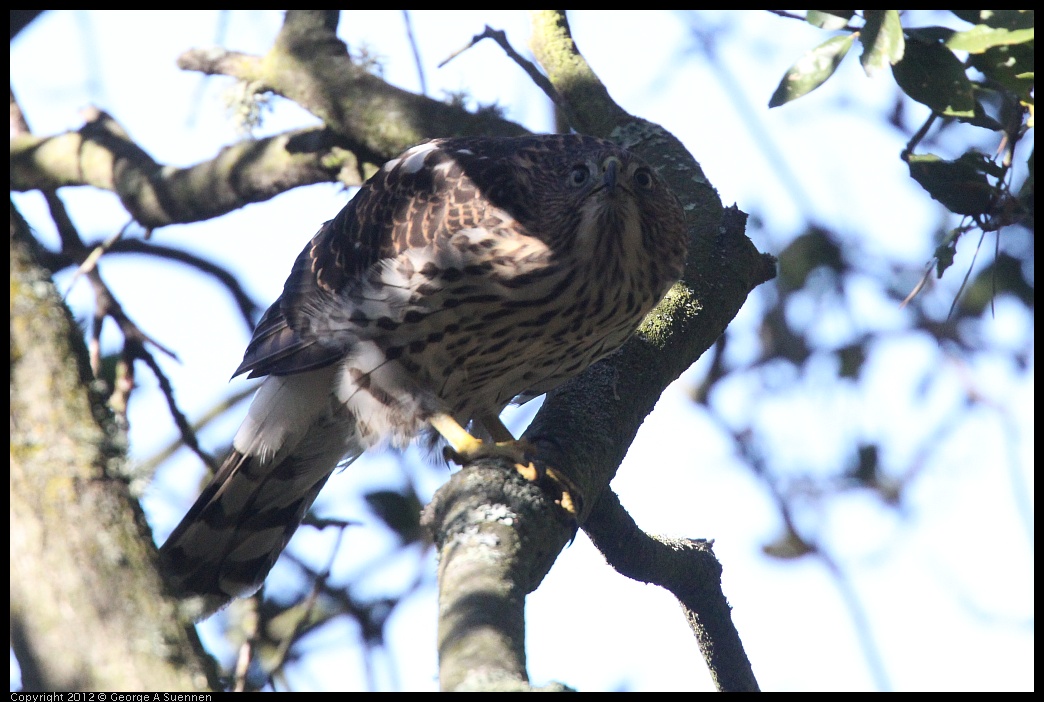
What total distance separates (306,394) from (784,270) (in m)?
2.11

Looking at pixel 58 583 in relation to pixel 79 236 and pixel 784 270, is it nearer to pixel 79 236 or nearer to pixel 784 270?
pixel 79 236

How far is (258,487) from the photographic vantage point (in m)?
3.58

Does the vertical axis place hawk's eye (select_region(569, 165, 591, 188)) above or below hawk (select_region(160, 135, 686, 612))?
above

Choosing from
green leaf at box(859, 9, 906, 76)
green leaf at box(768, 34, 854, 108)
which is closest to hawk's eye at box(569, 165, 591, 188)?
green leaf at box(768, 34, 854, 108)

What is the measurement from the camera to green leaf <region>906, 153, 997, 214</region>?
2668 millimetres

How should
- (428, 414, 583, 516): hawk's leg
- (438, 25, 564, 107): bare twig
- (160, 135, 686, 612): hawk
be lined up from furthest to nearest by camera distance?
(438, 25, 564, 107): bare twig → (160, 135, 686, 612): hawk → (428, 414, 583, 516): hawk's leg

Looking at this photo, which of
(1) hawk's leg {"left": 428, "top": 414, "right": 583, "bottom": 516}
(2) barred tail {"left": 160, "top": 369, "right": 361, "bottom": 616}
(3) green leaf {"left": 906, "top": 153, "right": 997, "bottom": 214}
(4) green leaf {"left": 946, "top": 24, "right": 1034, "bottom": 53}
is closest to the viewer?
(4) green leaf {"left": 946, "top": 24, "right": 1034, "bottom": 53}

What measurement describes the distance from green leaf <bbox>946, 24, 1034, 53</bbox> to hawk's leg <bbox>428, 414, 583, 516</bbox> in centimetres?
145

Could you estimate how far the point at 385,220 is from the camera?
129 inches

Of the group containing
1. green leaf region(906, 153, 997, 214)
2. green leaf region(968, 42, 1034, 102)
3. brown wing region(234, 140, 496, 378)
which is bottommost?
green leaf region(906, 153, 997, 214)

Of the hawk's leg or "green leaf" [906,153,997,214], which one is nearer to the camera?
the hawk's leg

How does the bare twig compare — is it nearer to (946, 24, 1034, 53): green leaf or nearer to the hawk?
the hawk

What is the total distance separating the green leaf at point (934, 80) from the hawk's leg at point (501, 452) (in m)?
1.34
